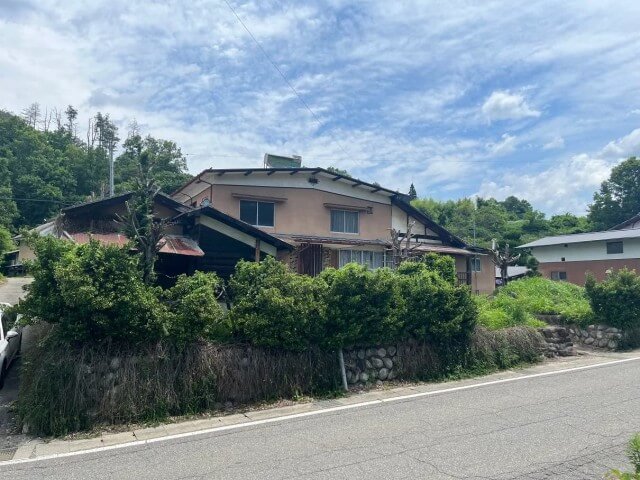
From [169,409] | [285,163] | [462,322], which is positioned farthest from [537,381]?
[285,163]

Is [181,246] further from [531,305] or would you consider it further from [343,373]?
[531,305]

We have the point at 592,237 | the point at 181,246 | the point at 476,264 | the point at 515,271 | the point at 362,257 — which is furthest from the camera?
the point at 515,271

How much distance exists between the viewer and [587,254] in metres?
37.1

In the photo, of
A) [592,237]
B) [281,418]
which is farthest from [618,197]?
[281,418]

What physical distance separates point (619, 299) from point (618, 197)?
151ft

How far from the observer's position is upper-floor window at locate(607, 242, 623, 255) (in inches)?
1380

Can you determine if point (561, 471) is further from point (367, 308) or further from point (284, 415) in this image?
point (367, 308)

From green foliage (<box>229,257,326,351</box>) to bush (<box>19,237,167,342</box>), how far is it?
1.62 meters

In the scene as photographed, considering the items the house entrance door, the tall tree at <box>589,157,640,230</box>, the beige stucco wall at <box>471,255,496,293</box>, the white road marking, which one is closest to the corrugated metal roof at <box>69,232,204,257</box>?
the white road marking

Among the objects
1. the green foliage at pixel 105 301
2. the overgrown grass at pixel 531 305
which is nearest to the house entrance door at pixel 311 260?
the overgrown grass at pixel 531 305

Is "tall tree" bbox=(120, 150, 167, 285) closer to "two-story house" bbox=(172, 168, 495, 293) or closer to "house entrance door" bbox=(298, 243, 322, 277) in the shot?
"two-story house" bbox=(172, 168, 495, 293)

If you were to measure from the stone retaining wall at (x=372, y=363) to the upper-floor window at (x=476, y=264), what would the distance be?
1727cm

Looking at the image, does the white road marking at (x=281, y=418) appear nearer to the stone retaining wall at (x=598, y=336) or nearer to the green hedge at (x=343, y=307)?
the green hedge at (x=343, y=307)

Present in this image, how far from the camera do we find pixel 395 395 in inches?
367
